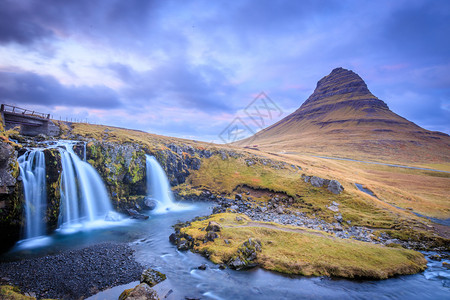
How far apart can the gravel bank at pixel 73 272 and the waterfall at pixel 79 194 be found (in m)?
10.3

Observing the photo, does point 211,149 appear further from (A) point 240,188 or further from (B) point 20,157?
(B) point 20,157

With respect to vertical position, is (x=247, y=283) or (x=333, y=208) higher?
(x=333, y=208)

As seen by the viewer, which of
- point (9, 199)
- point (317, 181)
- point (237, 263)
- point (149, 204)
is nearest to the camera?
point (237, 263)

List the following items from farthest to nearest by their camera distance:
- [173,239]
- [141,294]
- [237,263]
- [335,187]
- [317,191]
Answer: [317,191] < [335,187] < [173,239] < [237,263] < [141,294]

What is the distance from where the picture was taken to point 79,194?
3256 cm

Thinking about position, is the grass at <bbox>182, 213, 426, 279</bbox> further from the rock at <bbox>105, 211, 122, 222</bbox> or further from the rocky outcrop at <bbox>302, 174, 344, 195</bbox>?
the rocky outcrop at <bbox>302, 174, 344, 195</bbox>

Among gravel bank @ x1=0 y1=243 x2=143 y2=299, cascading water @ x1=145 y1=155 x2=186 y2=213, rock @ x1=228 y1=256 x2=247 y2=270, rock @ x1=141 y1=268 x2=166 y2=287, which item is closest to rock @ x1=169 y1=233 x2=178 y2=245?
gravel bank @ x1=0 y1=243 x2=143 y2=299

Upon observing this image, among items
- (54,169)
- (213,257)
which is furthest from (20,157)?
(213,257)

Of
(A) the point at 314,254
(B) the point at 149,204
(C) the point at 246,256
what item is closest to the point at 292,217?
(A) the point at 314,254

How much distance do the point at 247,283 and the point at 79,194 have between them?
2959 centimetres

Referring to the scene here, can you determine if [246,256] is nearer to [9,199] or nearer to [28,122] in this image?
[9,199]

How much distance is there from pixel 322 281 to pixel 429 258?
15.3 m

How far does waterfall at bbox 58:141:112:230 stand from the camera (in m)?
30.0

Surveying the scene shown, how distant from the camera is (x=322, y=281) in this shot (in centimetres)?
1789
